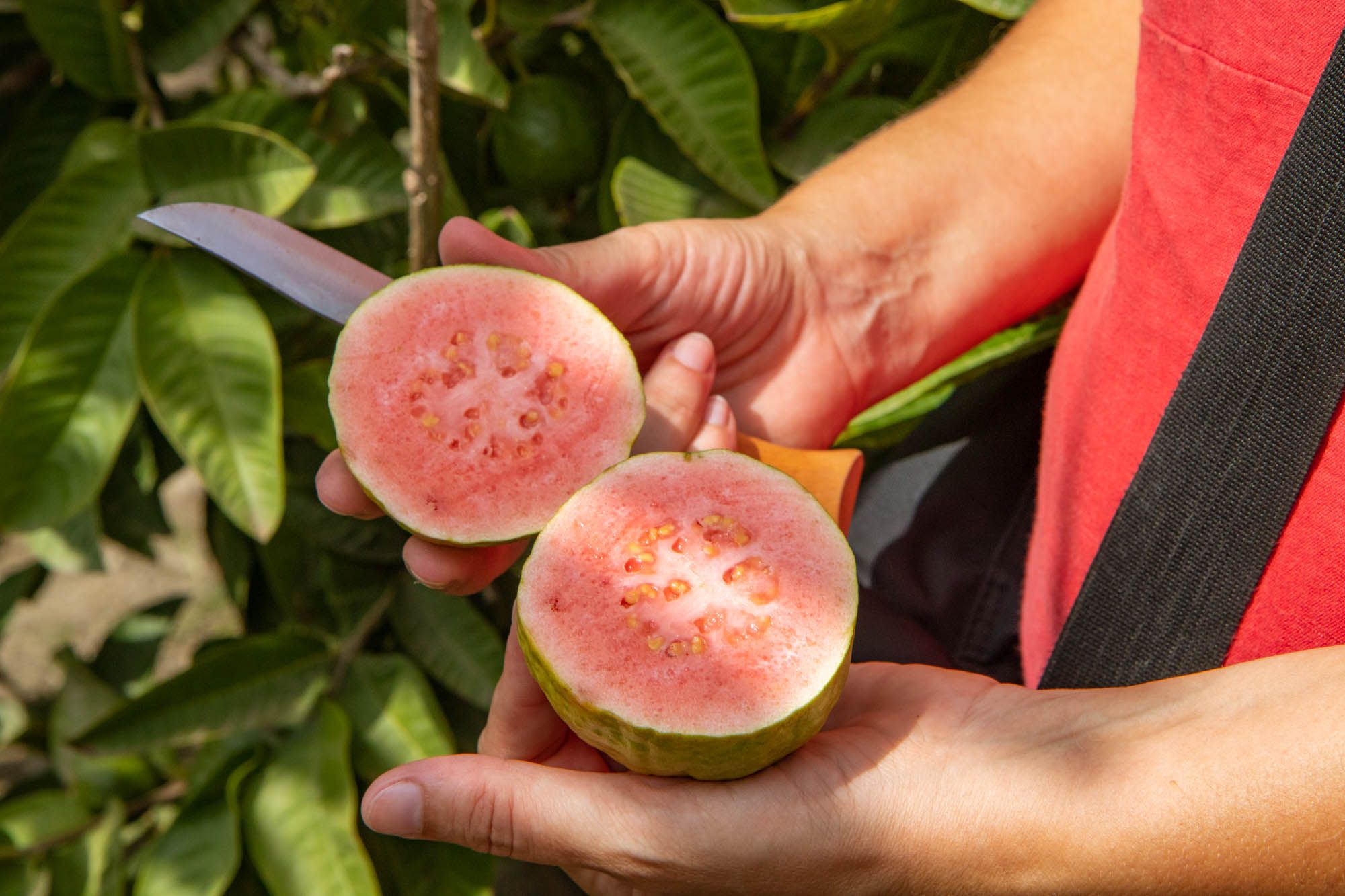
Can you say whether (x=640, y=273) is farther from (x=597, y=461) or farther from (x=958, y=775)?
(x=958, y=775)

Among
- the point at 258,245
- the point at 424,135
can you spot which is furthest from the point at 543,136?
the point at 258,245

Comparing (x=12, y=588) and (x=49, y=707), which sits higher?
(x=12, y=588)

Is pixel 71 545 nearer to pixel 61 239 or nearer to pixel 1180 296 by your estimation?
pixel 61 239

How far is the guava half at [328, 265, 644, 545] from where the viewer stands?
912 millimetres

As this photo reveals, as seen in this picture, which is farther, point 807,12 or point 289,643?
point 289,643

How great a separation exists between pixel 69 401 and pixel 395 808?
25.9 inches

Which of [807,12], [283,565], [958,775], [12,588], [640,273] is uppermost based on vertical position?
[807,12]

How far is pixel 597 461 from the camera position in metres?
0.92

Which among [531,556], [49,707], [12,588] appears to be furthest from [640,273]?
[49,707]

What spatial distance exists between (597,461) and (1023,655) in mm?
499

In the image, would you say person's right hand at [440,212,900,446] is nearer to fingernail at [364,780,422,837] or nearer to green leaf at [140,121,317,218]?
green leaf at [140,121,317,218]

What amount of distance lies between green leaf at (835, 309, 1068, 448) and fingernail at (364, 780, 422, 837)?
2.21 feet

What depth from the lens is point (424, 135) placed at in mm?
921

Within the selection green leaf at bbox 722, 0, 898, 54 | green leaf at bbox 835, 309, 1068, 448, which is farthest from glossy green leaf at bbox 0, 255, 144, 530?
green leaf at bbox 835, 309, 1068, 448
